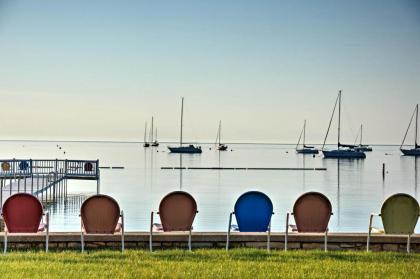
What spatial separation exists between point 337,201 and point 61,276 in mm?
36863

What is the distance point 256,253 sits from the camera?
9531 millimetres

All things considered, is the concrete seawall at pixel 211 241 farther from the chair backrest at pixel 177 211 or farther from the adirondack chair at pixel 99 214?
the chair backrest at pixel 177 211

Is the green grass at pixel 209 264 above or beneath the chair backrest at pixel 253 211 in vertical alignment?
beneath

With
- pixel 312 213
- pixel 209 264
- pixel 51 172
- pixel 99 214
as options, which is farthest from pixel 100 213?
pixel 51 172

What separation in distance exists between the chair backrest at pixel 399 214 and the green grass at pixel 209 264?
2.53 feet

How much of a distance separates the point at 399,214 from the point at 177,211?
3263 mm

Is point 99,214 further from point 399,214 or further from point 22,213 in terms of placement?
point 399,214

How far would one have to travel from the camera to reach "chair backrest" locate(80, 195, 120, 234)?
32.9ft

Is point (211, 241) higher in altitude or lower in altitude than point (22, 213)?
lower

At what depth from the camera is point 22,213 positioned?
10.2 m

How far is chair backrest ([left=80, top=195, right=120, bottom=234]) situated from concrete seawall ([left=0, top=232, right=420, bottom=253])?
0.60 ft

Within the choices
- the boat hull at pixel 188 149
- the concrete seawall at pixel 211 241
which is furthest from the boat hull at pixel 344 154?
the concrete seawall at pixel 211 241

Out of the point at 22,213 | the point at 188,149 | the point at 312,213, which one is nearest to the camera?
the point at 22,213

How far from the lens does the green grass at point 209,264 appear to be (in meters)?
8.13
